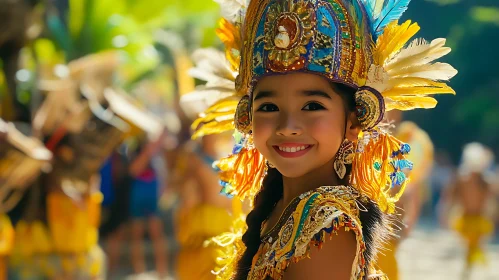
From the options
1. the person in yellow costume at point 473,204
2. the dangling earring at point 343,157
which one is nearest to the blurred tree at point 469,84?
the person in yellow costume at point 473,204

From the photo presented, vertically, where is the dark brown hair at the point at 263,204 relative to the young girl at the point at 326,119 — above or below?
below

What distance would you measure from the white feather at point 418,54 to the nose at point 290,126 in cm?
41

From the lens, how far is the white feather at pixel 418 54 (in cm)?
250

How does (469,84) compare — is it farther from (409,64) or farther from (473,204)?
(409,64)

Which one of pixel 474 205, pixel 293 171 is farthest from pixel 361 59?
pixel 474 205

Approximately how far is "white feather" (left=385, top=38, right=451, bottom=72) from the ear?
0.72ft

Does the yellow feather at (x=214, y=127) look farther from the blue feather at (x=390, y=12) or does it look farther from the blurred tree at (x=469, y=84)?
the blurred tree at (x=469, y=84)

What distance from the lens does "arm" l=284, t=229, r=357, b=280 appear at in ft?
6.99

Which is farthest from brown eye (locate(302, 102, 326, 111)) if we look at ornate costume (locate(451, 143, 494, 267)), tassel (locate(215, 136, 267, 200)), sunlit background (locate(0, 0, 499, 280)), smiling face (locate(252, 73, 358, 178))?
ornate costume (locate(451, 143, 494, 267))

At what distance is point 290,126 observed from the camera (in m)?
2.30

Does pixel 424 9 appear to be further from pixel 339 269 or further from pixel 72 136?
pixel 339 269

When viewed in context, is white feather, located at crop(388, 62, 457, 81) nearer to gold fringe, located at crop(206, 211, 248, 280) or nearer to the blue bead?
the blue bead

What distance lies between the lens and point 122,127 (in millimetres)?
7340

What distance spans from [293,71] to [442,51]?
0.51 meters
